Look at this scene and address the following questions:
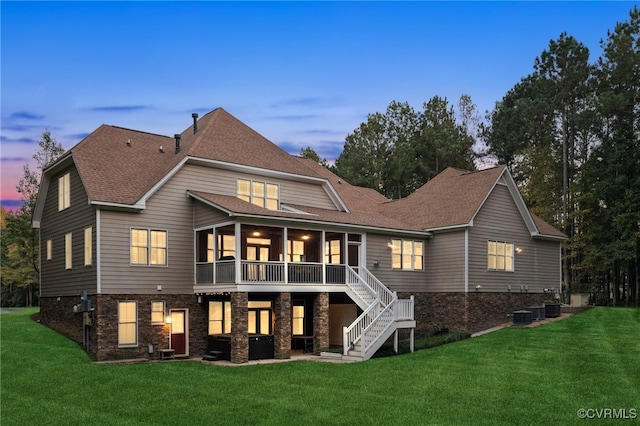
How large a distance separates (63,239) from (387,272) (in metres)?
14.2

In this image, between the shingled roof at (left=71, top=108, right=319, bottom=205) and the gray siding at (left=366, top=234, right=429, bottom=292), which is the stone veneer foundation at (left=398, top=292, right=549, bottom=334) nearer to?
the gray siding at (left=366, top=234, right=429, bottom=292)

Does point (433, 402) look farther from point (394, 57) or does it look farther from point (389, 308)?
point (394, 57)

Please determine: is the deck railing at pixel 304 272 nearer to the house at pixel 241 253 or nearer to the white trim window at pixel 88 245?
the house at pixel 241 253

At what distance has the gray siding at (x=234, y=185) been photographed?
2375 cm

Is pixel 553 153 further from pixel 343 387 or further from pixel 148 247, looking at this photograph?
pixel 343 387

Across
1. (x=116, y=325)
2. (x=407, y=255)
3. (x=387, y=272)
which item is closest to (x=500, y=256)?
(x=407, y=255)

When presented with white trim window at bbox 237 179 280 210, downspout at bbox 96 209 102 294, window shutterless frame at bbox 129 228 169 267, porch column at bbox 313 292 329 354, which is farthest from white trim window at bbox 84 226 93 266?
porch column at bbox 313 292 329 354

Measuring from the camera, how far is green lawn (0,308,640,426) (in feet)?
42.7

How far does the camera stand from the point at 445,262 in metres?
29.2

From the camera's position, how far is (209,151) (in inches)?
957

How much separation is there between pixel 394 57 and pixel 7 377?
2330 centimetres

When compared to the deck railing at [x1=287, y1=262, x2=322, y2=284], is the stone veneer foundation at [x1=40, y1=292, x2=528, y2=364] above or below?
below

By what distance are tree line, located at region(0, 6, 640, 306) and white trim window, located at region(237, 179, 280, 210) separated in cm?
2369
